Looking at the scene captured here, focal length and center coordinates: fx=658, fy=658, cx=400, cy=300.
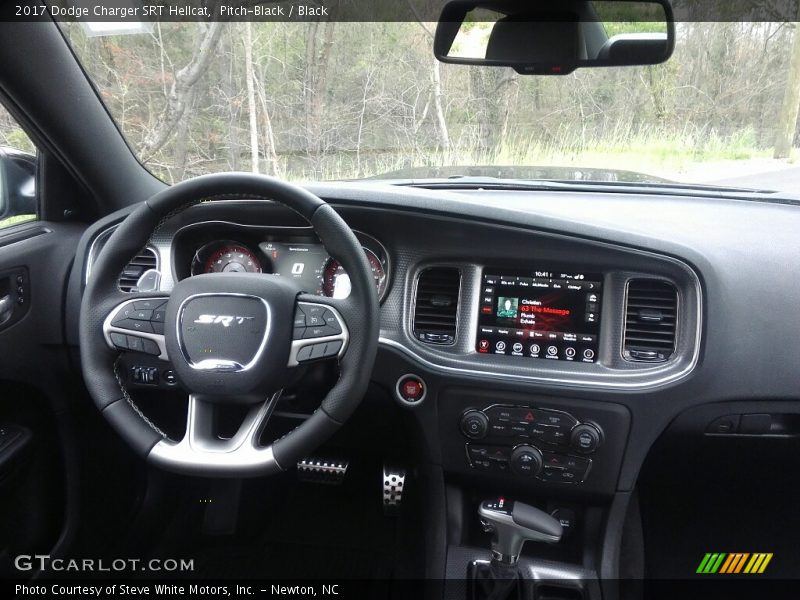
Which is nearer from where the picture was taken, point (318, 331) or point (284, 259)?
point (318, 331)

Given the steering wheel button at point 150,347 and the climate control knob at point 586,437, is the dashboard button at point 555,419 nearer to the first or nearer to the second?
the climate control knob at point 586,437

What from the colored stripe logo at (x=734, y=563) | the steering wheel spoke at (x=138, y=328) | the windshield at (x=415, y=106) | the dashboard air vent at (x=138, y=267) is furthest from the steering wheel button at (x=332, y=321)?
the colored stripe logo at (x=734, y=563)

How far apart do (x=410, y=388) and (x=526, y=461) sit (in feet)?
1.50

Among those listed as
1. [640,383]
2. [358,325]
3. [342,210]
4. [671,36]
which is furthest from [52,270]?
[671,36]

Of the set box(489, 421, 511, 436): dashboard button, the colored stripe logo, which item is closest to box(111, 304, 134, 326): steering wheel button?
box(489, 421, 511, 436): dashboard button

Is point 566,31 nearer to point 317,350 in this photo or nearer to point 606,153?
point 606,153

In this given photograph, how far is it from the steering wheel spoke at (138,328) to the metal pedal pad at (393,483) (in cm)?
125

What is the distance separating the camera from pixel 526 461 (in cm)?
219

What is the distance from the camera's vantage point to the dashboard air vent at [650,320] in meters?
2.12

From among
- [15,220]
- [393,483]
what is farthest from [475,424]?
[15,220]

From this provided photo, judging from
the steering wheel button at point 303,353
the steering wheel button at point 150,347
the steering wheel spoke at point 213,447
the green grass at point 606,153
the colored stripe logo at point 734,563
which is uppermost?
the green grass at point 606,153

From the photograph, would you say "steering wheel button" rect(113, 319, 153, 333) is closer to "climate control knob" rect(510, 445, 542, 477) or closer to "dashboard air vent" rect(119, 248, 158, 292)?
"dashboard air vent" rect(119, 248, 158, 292)

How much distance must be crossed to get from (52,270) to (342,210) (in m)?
1.10

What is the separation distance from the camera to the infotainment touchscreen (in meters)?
2.16
